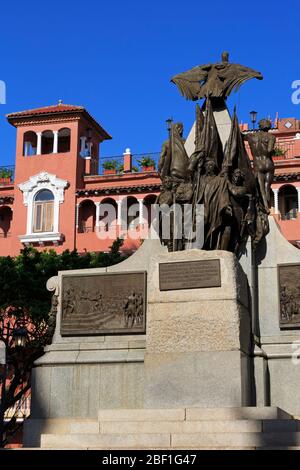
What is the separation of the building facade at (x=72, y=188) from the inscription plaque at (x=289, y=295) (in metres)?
31.9

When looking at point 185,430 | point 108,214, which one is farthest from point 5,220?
point 185,430

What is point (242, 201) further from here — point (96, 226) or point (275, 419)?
point (96, 226)

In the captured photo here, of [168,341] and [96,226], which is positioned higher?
[96,226]

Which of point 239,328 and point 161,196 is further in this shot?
point 161,196

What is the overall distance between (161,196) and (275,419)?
5.09m

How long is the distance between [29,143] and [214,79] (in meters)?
37.9

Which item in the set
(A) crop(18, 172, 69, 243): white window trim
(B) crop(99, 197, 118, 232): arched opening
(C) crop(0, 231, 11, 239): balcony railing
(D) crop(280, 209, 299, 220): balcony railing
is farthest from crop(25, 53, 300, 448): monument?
(C) crop(0, 231, 11, 239): balcony railing

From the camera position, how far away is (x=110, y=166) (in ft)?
167

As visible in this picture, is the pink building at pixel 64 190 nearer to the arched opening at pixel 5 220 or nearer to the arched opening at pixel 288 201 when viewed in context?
the arched opening at pixel 5 220

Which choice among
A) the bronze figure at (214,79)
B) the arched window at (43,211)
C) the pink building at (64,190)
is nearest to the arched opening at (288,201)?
the pink building at (64,190)

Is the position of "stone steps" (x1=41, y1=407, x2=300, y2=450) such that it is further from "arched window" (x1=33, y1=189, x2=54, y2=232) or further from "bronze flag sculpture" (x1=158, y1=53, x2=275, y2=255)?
"arched window" (x1=33, y1=189, x2=54, y2=232)

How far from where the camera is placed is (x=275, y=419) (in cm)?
1155
